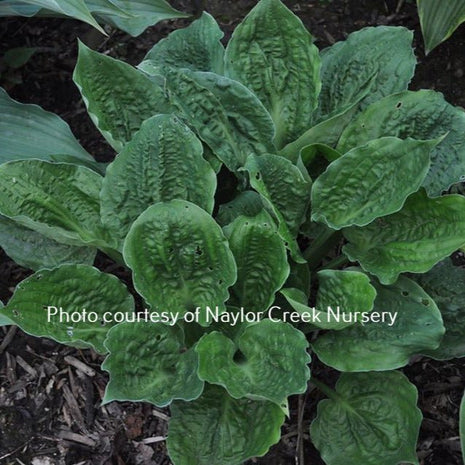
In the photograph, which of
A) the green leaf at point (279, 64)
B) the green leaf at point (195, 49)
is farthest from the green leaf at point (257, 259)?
the green leaf at point (195, 49)

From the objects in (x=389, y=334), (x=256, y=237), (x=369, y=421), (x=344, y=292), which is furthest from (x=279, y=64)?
(x=369, y=421)

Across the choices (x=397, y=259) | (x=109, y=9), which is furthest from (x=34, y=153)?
(x=397, y=259)

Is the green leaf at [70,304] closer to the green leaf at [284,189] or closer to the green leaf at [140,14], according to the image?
the green leaf at [284,189]

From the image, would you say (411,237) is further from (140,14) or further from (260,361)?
(140,14)

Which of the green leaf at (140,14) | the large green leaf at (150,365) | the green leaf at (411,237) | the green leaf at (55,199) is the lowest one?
the large green leaf at (150,365)

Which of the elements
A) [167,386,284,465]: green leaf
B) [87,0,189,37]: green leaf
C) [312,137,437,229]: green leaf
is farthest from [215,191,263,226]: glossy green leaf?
[87,0,189,37]: green leaf

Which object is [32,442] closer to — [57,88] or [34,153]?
[34,153]

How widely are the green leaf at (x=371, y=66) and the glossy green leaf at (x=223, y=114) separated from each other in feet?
0.57

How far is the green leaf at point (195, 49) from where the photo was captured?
66.3 inches

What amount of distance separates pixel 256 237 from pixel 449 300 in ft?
1.51

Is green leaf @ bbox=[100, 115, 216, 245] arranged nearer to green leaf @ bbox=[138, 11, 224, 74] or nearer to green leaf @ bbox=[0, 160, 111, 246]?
green leaf @ bbox=[0, 160, 111, 246]

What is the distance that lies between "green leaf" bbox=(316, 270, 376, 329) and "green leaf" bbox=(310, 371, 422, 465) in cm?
19

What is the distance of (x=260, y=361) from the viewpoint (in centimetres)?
138

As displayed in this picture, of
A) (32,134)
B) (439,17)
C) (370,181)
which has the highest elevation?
(439,17)
